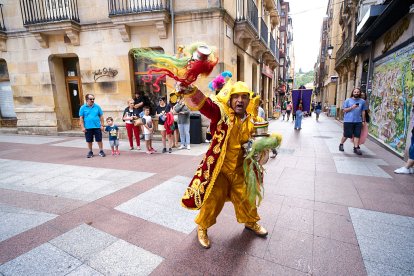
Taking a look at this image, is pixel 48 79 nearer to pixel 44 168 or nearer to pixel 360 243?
pixel 44 168

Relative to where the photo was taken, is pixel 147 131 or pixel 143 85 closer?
pixel 147 131

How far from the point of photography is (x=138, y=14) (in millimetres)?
8336

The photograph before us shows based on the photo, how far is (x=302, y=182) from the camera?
442cm

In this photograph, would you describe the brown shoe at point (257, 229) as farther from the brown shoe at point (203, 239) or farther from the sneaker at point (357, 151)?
the sneaker at point (357, 151)

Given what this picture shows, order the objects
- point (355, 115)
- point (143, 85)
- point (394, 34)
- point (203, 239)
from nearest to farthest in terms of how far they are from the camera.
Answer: point (203, 239), point (355, 115), point (394, 34), point (143, 85)

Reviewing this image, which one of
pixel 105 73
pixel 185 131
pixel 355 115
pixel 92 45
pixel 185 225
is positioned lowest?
pixel 185 225

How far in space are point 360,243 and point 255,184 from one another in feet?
4.70

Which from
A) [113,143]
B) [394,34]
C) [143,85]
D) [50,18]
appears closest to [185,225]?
[113,143]

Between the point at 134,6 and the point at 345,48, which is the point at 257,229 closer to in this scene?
the point at 134,6

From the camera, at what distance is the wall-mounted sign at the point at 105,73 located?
30.8 ft

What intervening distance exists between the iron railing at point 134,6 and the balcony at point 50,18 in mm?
1716

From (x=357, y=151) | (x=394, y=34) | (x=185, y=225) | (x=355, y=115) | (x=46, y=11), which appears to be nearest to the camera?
(x=185, y=225)

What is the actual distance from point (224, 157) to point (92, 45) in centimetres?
951

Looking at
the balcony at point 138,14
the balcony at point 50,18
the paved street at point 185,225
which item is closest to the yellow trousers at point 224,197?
the paved street at point 185,225
